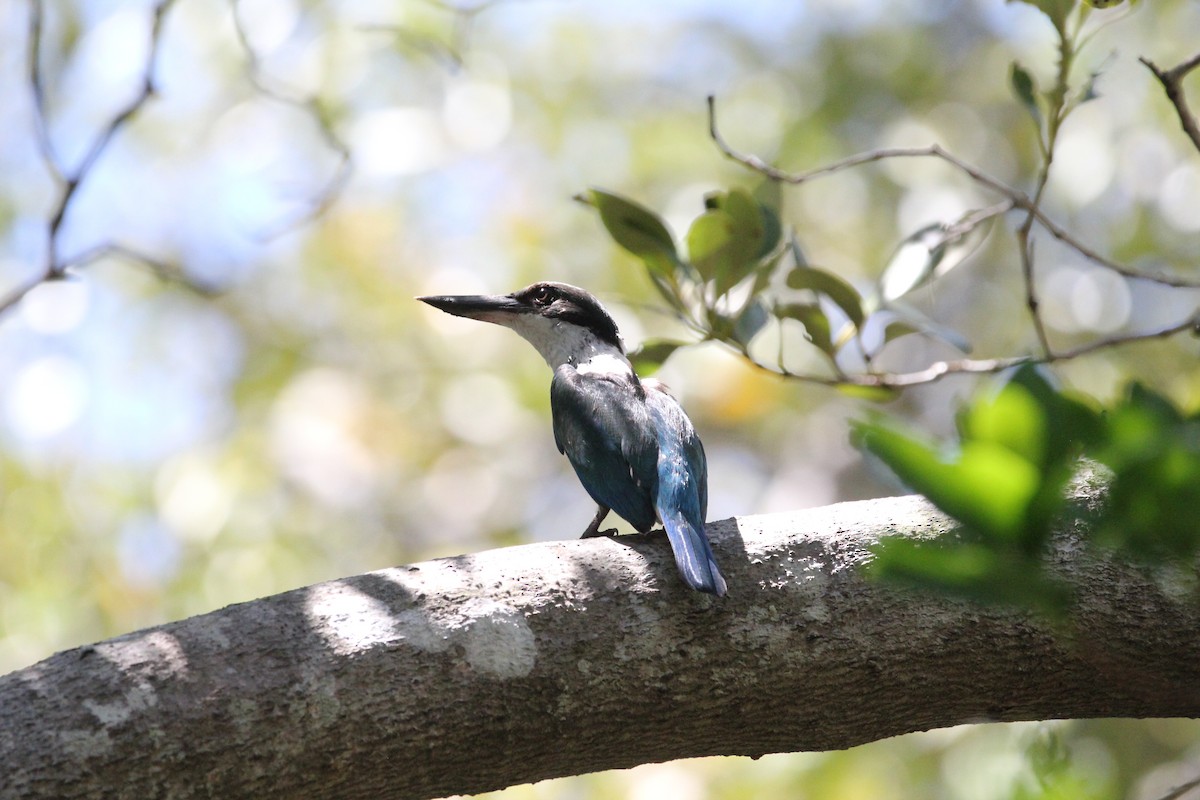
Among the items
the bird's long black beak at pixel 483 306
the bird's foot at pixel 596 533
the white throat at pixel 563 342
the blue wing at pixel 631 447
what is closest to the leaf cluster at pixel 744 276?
the blue wing at pixel 631 447

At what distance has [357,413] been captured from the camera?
6.54 meters

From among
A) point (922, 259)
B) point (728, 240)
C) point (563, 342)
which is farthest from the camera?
point (563, 342)

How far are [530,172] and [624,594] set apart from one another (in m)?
5.22

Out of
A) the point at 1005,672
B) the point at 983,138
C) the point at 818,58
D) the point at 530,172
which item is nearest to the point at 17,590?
the point at 530,172

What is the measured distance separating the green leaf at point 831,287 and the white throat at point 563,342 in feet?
3.53

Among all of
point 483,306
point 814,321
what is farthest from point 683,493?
point 483,306

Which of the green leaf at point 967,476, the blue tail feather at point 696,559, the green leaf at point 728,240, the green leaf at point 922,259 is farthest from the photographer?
the green leaf at point 922,259

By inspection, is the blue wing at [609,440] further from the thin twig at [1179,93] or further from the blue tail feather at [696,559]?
the thin twig at [1179,93]

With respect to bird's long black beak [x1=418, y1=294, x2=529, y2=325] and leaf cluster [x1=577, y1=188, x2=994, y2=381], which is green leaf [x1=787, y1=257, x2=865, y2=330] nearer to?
leaf cluster [x1=577, y1=188, x2=994, y2=381]

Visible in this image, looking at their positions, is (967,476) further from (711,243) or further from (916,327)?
(916,327)

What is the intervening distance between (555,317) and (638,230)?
1.30 meters

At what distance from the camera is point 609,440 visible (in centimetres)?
331

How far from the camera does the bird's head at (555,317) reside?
4.14 meters

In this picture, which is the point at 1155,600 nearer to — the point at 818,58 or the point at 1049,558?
the point at 1049,558
